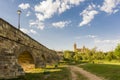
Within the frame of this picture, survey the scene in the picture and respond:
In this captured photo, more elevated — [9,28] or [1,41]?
[9,28]

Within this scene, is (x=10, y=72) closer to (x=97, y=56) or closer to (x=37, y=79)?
(x=37, y=79)

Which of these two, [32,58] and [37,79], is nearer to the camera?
[37,79]

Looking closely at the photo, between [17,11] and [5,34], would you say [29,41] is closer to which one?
[17,11]

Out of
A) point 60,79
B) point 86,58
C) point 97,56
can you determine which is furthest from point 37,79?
point 86,58

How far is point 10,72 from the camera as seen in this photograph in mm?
14617

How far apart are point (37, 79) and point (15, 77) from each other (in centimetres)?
267

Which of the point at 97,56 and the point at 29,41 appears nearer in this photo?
the point at 29,41

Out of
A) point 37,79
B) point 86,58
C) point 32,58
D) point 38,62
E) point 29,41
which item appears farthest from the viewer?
point 86,58

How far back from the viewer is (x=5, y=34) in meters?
15.2

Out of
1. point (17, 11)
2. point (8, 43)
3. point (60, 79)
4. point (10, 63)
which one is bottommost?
point (60, 79)

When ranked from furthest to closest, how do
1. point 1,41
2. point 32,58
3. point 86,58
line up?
1. point 86,58
2. point 32,58
3. point 1,41

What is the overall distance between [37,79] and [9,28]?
5302 mm

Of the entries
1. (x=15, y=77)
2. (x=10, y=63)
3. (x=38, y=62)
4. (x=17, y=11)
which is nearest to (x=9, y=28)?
(x=10, y=63)

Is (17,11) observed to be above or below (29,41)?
above
